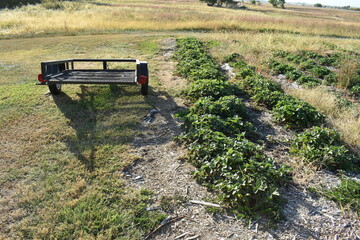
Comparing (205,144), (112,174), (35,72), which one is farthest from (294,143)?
(35,72)

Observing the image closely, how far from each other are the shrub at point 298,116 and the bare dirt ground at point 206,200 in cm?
30

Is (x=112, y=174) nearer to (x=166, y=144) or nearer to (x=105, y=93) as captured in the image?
(x=166, y=144)

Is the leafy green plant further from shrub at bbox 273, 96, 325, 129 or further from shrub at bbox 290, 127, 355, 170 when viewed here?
shrub at bbox 290, 127, 355, 170

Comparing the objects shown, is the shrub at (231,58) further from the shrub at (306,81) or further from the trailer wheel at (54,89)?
the trailer wheel at (54,89)

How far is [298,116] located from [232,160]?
237cm

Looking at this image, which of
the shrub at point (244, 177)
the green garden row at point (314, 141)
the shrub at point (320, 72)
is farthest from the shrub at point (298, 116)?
the shrub at point (320, 72)

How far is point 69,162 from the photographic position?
3.92 m

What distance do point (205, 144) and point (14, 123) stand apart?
3764 mm

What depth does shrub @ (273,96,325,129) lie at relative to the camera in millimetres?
5105

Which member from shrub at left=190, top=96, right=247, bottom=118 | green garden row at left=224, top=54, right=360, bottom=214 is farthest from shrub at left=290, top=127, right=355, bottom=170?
shrub at left=190, top=96, right=247, bottom=118

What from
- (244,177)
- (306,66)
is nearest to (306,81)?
(306,66)

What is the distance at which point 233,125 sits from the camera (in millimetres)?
4594

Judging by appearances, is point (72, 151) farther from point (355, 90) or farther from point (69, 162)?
point (355, 90)

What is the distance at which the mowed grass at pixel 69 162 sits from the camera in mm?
2891
